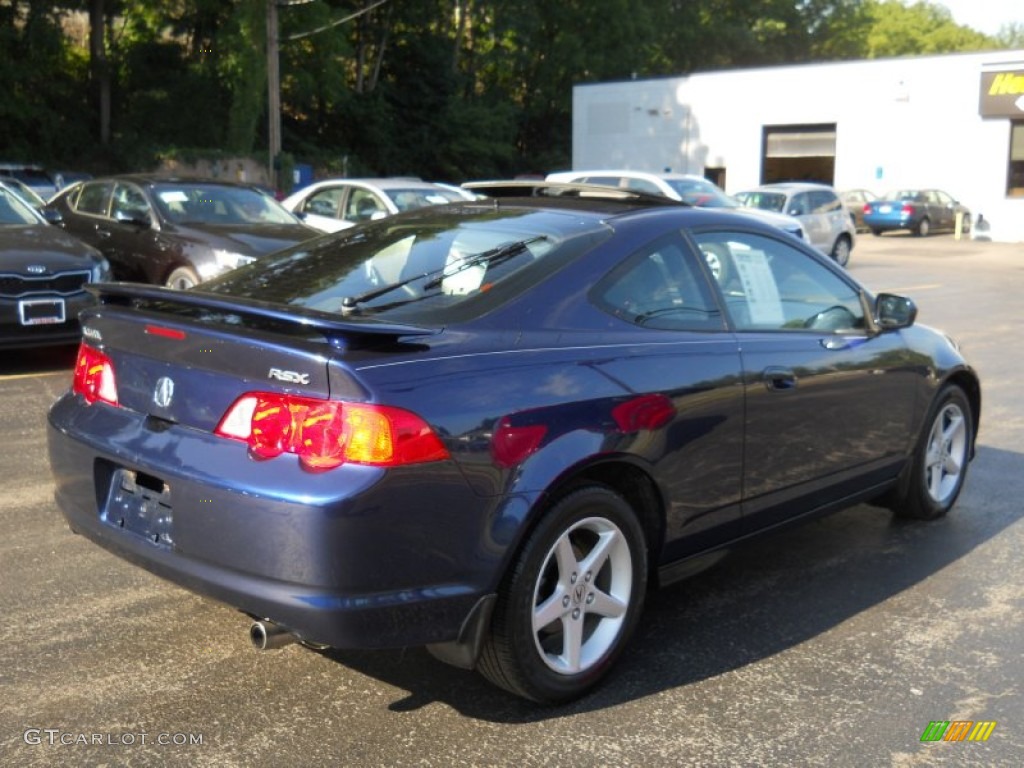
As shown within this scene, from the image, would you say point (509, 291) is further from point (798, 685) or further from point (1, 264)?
point (1, 264)

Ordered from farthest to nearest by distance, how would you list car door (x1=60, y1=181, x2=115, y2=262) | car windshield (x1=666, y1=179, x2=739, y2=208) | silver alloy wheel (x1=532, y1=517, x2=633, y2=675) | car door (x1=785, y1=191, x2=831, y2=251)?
car door (x1=785, y1=191, x2=831, y2=251)
car windshield (x1=666, y1=179, x2=739, y2=208)
car door (x1=60, y1=181, x2=115, y2=262)
silver alloy wheel (x1=532, y1=517, x2=633, y2=675)

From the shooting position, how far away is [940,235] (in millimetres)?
34750

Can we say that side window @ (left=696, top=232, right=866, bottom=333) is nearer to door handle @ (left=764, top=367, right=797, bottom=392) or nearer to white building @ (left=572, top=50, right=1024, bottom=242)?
door handle @ (left=764, top=367, right=797, bottom=392)

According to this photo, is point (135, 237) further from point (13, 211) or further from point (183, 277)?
point (13, 211)

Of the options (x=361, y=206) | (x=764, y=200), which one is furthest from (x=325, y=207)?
(x=764, y=200)

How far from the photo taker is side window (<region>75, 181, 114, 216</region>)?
12025 millimetres

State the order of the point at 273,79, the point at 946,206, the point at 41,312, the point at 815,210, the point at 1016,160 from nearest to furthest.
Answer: the point at 41,312 < the point at 815,210 < the point at 273,79 < the point at 946,206 < the point at 1016,160

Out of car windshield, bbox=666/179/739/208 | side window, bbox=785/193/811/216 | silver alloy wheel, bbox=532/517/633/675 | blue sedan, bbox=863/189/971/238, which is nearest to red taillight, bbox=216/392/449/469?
silver alloy wheel, bbox=532/517/633/675

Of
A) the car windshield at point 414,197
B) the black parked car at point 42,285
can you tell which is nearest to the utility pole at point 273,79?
the car windshield at point 414,197

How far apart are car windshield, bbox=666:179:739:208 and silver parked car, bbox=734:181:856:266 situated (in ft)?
4.44

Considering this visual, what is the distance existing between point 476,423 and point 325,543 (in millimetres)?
559

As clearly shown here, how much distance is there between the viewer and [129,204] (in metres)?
11.7

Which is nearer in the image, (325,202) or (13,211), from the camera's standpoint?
(13,211)

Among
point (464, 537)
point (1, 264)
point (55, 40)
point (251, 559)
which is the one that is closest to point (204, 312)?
point (251, 559)
